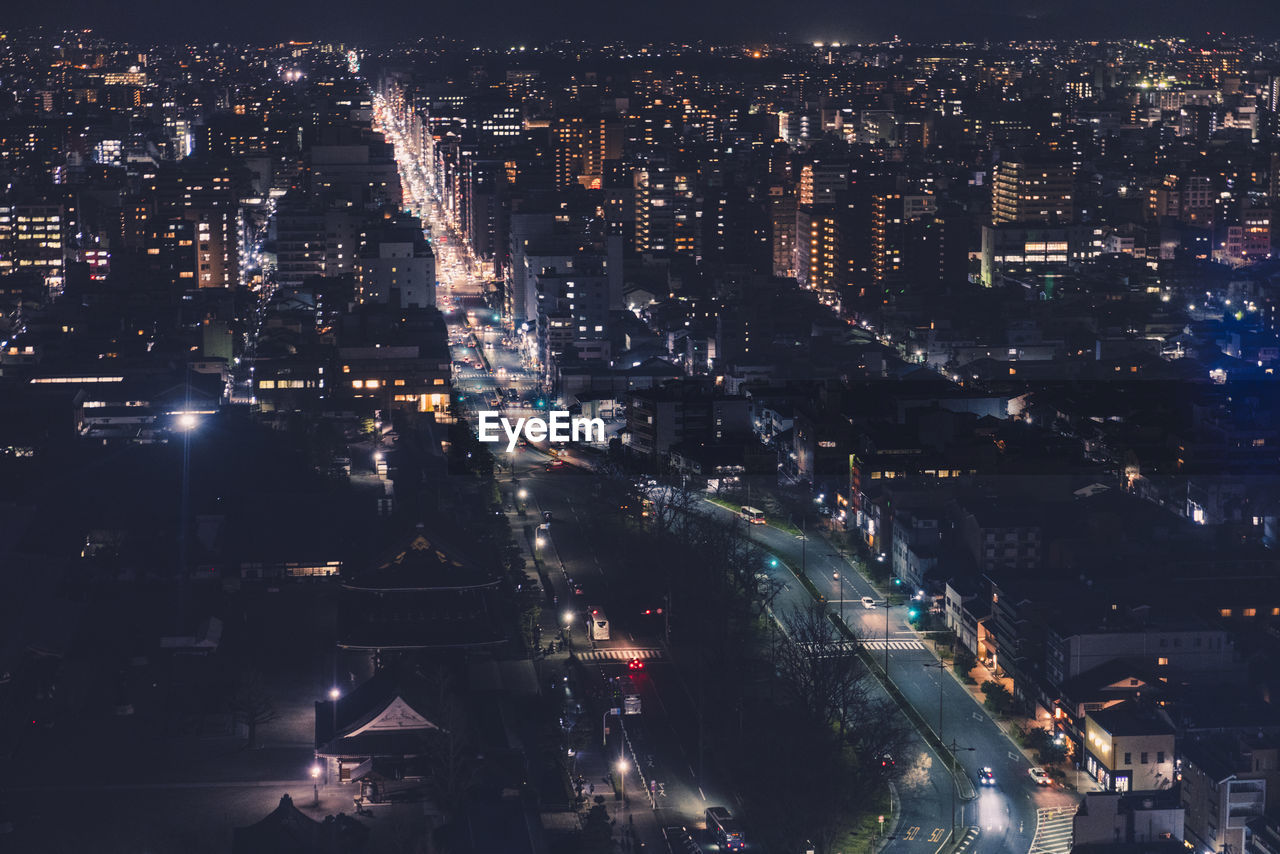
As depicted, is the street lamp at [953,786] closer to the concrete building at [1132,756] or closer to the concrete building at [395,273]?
the concrete building at [1132,756]

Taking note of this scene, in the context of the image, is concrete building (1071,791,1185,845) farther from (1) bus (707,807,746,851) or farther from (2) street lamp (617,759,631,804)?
(2) street lamp (617,759,631,804)

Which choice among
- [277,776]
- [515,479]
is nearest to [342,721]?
[277,776]

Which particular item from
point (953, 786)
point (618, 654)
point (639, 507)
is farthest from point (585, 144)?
point (953, 786)

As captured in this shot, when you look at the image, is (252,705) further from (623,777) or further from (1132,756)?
(1132,756)

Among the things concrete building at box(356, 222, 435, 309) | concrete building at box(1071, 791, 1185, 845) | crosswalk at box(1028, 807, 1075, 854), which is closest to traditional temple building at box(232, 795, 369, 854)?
crosswalk at box(1028, 807, 1075, 854)

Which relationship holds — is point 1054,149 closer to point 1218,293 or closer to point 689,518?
point 1218,293

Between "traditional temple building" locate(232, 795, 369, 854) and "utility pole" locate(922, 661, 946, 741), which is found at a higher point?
"traditional temple building" locate(232, 795, 369, 854)
